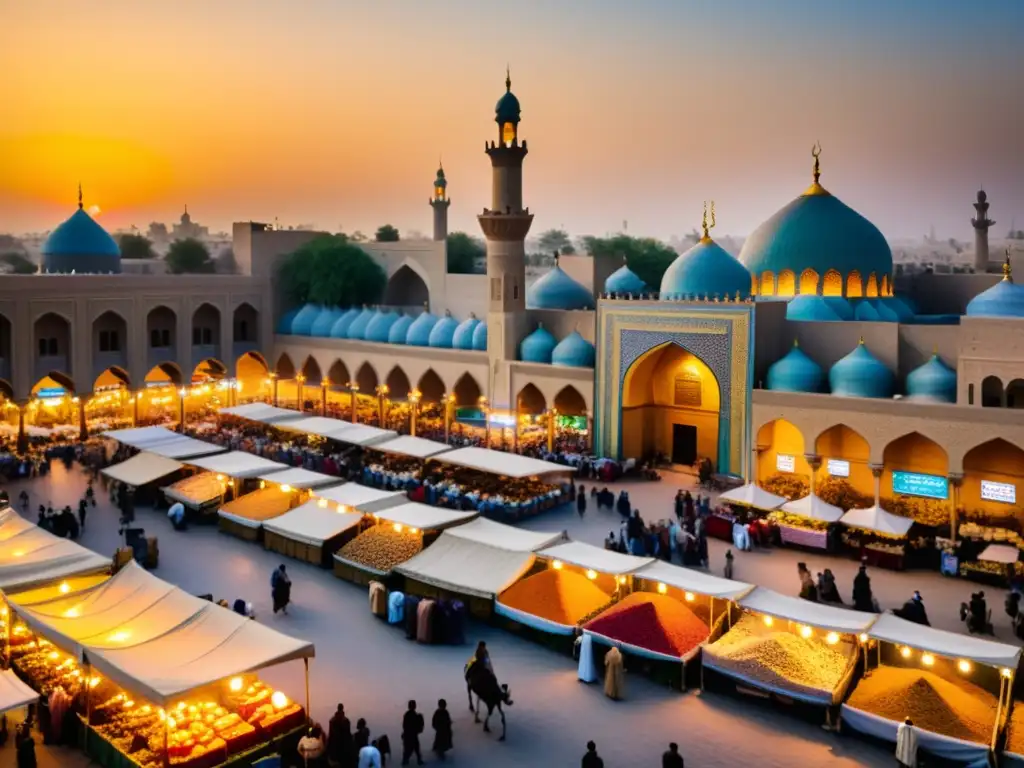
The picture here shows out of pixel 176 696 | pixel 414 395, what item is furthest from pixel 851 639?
pixel 414 395

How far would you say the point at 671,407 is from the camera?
85.0 ft

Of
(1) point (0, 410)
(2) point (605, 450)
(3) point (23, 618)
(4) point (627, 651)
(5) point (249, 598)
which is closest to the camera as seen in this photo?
(3) point (23, 618)

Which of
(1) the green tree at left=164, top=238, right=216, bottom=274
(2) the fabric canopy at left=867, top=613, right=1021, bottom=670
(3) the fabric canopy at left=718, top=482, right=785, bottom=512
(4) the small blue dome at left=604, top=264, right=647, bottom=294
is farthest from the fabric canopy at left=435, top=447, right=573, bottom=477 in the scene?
(1) the green tree at left=164, top=238, right=216, bottom=274

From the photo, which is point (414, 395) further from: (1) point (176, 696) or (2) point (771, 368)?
(1) point (176, 696)

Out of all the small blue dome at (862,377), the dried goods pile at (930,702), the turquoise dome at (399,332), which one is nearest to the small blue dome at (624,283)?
the turquoise dome at (399,332)

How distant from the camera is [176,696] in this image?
9367 mm

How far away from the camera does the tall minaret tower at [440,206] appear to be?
47094 millimetres

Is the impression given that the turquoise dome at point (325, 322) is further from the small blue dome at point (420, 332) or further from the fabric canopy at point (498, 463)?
the fabric canopy at point (498, 463)

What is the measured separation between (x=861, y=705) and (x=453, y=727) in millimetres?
4531

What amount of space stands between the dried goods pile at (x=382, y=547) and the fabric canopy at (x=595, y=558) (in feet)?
7.93

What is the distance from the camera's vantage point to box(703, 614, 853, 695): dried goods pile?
11062mm

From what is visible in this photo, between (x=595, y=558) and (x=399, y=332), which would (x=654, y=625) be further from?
(x=399, y=332)

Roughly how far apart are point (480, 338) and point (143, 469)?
1148 cm

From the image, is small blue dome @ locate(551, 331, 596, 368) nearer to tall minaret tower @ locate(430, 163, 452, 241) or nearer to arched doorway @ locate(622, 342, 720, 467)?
arched doorway @ locate(622, 342, 720, 467)
